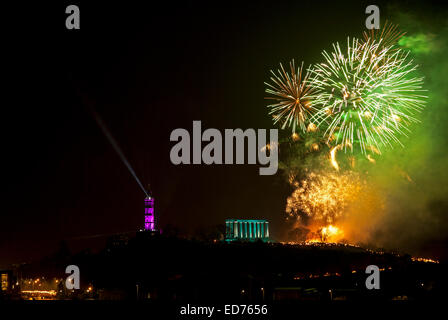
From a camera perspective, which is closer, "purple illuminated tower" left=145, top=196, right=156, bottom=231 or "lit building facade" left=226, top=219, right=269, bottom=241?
"lit building facade" left=226, top=219, right=269, bottom=241

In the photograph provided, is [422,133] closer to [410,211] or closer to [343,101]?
[410,211]

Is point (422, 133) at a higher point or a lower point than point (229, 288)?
higher

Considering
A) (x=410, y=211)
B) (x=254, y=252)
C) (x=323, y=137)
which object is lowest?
(x=254, y=252)

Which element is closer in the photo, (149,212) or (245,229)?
(245,229)

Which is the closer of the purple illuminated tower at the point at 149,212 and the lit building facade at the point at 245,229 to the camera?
the lit building facade at the point at 245,229
